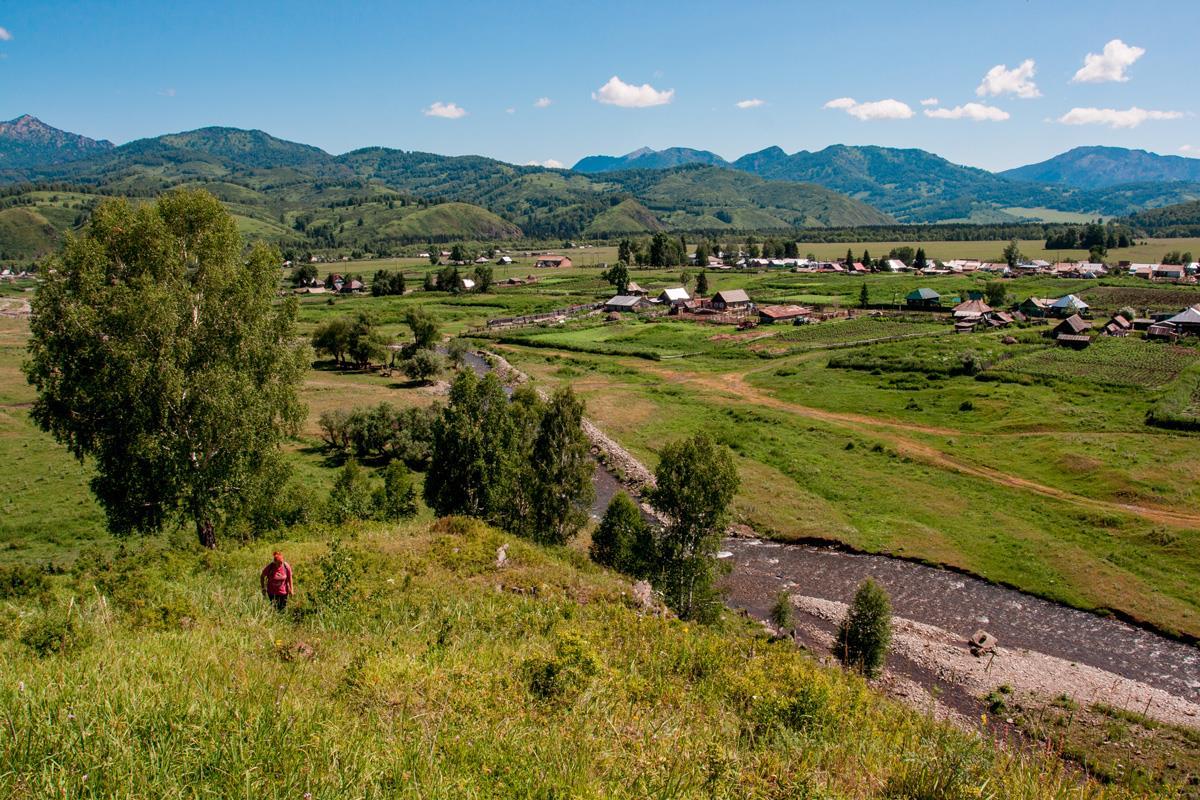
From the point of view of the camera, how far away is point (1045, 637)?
97.1 feet

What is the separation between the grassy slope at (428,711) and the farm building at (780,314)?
333ft

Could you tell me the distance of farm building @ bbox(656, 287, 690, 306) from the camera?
5025 inches

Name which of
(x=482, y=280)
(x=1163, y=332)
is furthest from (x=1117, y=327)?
(x=482, y=280)

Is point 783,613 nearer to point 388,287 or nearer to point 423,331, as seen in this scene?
point 423,331

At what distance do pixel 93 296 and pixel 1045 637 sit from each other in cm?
3958

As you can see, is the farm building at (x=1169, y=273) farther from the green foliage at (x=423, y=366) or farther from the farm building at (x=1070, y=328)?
the green foliage at (x=423, y=366)

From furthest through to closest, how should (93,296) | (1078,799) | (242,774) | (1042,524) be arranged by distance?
(1042,524)
(93,296)
(1078,799)
(242,774)

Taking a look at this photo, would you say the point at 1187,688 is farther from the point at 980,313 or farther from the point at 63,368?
the point at 980,313

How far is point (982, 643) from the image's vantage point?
28.7 meters

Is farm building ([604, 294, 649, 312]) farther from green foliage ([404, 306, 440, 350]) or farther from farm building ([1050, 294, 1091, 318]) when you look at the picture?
farm building ([1050, 294, 1091, 318])

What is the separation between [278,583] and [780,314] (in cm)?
10699

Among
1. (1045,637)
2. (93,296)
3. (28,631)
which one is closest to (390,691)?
(28,631)

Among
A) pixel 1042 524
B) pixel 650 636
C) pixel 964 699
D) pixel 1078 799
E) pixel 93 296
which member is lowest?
pixel 964 699

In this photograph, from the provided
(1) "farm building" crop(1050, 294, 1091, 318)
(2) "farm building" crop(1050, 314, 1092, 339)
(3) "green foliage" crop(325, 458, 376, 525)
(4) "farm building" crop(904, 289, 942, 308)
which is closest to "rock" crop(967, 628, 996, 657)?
(3) "green foliage" crop(325, 458, 376, 525)
